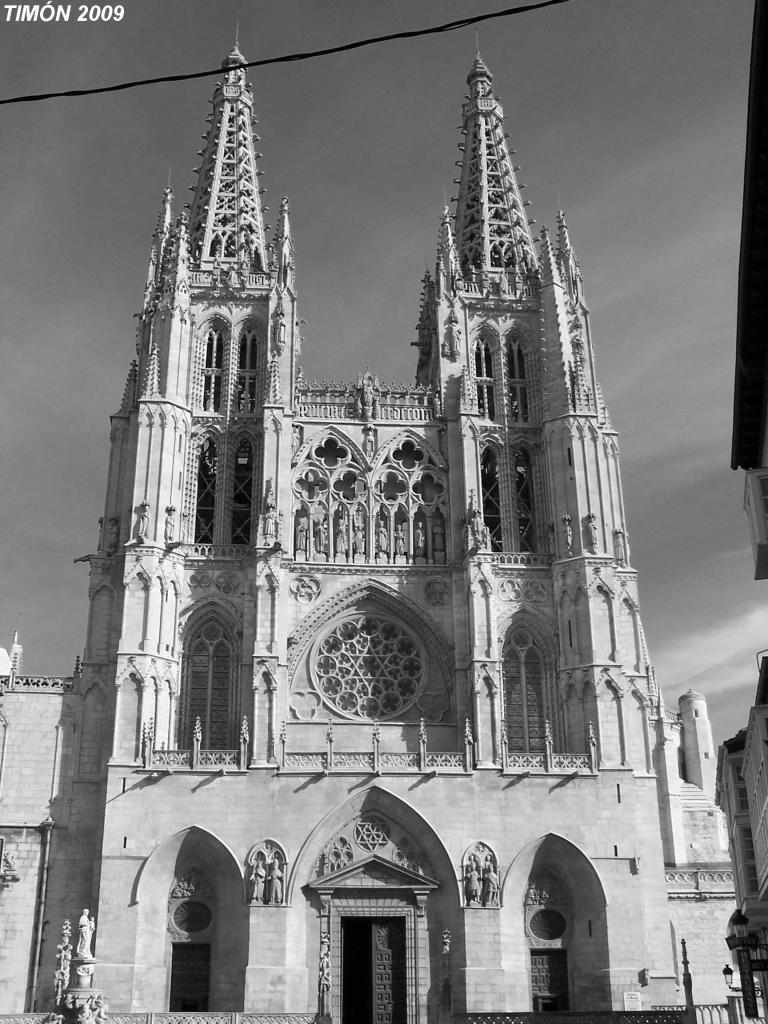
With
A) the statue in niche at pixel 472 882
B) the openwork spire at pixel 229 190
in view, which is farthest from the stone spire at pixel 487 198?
the statue in niche at pixel 472 882

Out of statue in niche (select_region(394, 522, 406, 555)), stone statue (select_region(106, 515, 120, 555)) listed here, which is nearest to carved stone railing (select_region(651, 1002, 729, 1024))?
statue in niche (select_region(394, 522, 406, 555))

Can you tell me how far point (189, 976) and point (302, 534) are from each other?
1477 cm

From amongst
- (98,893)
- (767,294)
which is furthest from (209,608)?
(767,294)

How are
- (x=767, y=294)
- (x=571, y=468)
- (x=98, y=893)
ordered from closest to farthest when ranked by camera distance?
(x=767, y=294) → (x=98, y=893) → (x=571, y=468)

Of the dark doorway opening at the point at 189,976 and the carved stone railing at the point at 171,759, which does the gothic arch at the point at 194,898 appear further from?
the carved stone railing at the point at 171,759

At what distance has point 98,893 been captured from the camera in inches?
1355

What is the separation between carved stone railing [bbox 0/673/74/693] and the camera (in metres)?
37.9

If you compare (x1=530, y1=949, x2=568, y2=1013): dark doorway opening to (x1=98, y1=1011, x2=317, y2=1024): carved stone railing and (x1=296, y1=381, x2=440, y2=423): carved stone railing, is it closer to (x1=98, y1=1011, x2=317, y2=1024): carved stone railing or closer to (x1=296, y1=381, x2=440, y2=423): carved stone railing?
(x1=98, y1=1011, x2=317, y2=1024): carved stone railing

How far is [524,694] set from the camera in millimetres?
39562

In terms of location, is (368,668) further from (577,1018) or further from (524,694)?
(577,1018)

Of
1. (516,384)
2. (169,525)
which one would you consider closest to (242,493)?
(169,525)

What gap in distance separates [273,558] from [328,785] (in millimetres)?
7801

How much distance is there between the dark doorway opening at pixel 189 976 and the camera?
3412 centimetres

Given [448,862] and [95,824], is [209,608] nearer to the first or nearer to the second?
[95,824]
